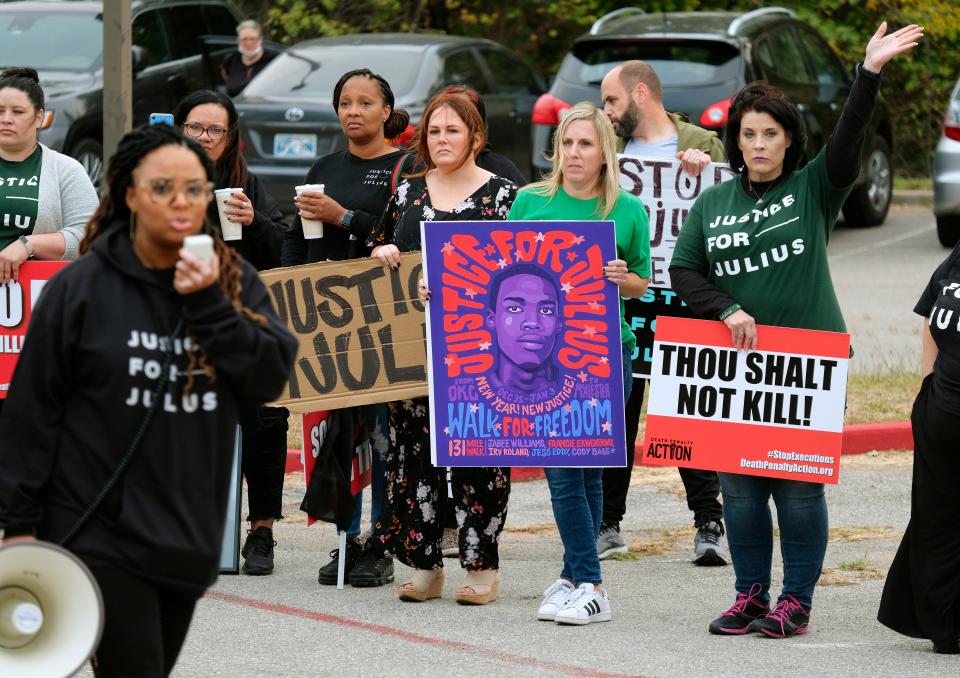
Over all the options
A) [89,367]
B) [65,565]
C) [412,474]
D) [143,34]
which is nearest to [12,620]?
[65,565]

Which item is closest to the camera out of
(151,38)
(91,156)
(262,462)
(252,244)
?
(252,244)

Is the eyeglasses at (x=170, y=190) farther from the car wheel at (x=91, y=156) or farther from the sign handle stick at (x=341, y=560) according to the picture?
the car wheel at (x=91, y=156)

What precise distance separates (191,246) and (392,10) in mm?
17940

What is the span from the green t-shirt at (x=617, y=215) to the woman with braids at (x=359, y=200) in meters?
0.63

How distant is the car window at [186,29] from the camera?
1642cm

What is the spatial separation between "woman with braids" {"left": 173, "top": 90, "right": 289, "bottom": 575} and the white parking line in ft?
28.8

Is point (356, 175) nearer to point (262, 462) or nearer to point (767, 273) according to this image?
point (262, 462)

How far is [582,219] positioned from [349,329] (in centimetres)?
100

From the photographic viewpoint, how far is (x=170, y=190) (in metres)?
3.61

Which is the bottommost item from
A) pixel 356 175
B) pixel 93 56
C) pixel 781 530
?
pixel 781 530

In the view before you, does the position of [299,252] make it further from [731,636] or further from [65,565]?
[65,565]

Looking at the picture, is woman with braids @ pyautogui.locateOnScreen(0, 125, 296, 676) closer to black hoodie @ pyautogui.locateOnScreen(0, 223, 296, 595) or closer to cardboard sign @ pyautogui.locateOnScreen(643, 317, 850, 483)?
black hoodie @ pyautogui.locateOnScreen(0, 223, 296, 595)

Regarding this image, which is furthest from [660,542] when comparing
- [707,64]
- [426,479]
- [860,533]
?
[707,64]

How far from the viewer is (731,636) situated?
5844mm
